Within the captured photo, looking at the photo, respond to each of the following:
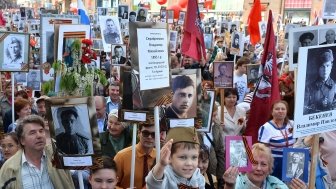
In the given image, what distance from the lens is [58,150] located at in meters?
3.40

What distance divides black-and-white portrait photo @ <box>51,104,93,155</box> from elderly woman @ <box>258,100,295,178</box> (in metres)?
2.39

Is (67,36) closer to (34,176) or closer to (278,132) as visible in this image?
(34,176)

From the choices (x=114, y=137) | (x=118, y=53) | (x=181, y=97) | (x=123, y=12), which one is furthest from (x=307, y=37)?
(x=123, y=12)

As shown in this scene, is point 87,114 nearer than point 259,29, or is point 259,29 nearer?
point 87,114

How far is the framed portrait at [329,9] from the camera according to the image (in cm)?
910

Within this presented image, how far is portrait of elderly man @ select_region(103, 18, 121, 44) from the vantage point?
10977mm

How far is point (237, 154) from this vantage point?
3773 mm

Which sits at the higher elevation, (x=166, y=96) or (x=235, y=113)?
(x=166, y=96)

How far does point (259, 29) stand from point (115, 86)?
21.3 feet

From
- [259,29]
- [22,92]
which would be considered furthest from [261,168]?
[259,29]

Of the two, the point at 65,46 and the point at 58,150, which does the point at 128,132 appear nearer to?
the point at 65,46

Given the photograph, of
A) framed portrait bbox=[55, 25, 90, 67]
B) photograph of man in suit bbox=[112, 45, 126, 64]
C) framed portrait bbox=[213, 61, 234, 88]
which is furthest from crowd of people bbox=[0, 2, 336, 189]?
photograph of man in suit bbox=[112, 45, 126, 64]

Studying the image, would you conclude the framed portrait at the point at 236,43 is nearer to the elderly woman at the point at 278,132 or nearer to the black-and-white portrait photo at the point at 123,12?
the black-and-white portrait photo at the point at 123,12

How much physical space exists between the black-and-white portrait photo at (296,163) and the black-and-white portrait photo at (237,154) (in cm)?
33
